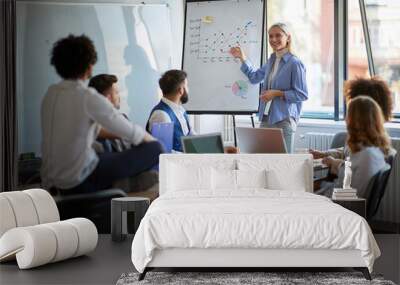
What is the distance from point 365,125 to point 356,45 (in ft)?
3.05

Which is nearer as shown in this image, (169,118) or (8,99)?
(8,99)

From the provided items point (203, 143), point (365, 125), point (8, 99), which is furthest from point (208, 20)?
point (8, 99)

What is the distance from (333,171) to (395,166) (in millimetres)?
649

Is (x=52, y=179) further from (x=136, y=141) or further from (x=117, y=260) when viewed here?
(x=117, y=260)

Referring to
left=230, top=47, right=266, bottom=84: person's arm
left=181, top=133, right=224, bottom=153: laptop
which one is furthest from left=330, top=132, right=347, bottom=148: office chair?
left=181, top=133, right=224, bottom=153: laptop

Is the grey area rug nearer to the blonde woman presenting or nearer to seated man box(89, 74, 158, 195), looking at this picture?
seated man box(89, 74, 158, 195)

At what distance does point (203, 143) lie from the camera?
29.1 ft

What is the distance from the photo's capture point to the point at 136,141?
9.09 m

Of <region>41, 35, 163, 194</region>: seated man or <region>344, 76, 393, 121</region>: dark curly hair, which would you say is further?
<region>41, 35, 163, 194</region>: seated man

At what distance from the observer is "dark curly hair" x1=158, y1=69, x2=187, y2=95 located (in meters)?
9.32

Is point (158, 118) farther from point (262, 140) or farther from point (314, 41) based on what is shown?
point (314, 41)

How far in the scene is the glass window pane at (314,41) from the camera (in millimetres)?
9430

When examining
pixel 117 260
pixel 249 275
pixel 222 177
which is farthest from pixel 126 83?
pixel 249 275

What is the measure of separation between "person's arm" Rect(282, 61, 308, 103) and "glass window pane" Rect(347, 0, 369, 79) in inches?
21.0
